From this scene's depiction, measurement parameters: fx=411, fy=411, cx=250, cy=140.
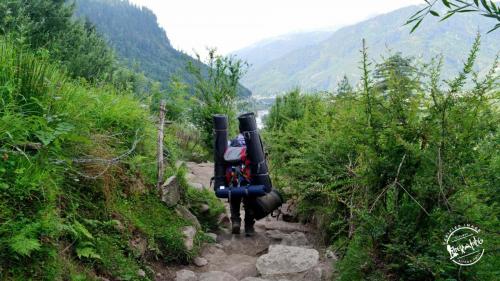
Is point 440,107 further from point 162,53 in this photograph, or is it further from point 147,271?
point 162,53

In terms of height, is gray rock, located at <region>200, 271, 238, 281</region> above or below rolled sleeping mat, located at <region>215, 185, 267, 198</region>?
below

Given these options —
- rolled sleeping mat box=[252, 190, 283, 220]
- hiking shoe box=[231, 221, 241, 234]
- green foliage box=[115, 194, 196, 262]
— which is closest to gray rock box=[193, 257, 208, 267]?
green foliage box=[115, 194, 196, 262]

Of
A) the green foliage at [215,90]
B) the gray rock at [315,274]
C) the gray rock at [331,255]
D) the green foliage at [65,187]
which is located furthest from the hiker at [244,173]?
the green foliage at [215,90]

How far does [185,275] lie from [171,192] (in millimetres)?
1451

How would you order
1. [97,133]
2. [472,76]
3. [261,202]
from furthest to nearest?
1. [261,202]
2. [97,133]
3. [472,76]

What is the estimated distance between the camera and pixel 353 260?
3812 mm

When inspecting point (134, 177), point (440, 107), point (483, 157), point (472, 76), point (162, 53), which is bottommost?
point (134, 177)

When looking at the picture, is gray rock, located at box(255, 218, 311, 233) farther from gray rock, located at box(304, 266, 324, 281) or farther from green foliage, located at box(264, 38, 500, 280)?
green foliage, located at box(264, 38, 500, 280)

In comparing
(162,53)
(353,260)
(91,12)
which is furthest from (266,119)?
(91,12)

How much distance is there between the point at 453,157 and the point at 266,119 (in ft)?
52.2

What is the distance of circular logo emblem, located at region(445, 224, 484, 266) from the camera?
9.53 feet

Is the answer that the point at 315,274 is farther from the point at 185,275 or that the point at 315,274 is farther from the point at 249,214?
the point at 249,214

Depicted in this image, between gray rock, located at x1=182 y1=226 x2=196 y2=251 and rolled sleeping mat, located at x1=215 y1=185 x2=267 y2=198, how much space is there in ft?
3.07

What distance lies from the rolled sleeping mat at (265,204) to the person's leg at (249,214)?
6 centimetres
